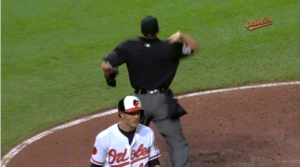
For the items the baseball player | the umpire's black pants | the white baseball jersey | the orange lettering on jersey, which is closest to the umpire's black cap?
the umpire's black pants

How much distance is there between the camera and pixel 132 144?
538cm

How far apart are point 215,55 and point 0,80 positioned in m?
4.30

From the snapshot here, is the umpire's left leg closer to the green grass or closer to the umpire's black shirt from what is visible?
the umpire's black shirt

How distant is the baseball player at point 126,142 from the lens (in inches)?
209

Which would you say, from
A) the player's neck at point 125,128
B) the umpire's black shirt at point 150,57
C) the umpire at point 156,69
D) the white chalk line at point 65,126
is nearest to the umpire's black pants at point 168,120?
the umpire at point 156,69

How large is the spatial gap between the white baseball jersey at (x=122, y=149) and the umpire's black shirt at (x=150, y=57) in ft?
3.36

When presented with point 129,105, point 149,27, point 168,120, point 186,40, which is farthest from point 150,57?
point 129,105

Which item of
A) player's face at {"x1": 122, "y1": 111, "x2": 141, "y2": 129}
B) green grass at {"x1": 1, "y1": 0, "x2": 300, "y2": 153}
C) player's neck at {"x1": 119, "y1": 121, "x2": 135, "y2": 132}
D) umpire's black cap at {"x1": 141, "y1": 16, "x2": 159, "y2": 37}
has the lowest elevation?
green grass at {"x1": 1, "y1": 0, "x2": 300, "y2": 153}

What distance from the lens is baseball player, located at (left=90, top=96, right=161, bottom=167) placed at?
5305 millimetres

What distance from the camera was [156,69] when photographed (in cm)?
636

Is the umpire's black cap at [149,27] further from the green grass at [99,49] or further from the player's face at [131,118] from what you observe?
the green grass at [99,49]

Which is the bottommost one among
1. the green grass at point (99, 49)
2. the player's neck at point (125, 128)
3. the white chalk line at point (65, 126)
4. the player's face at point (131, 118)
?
the white chalk line at point (65, 126)

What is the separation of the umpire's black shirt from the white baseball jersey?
1.02 m

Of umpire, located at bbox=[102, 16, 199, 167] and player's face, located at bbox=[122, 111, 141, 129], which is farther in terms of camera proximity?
umpire, located at bbox=[102, 16, 199, 167]
